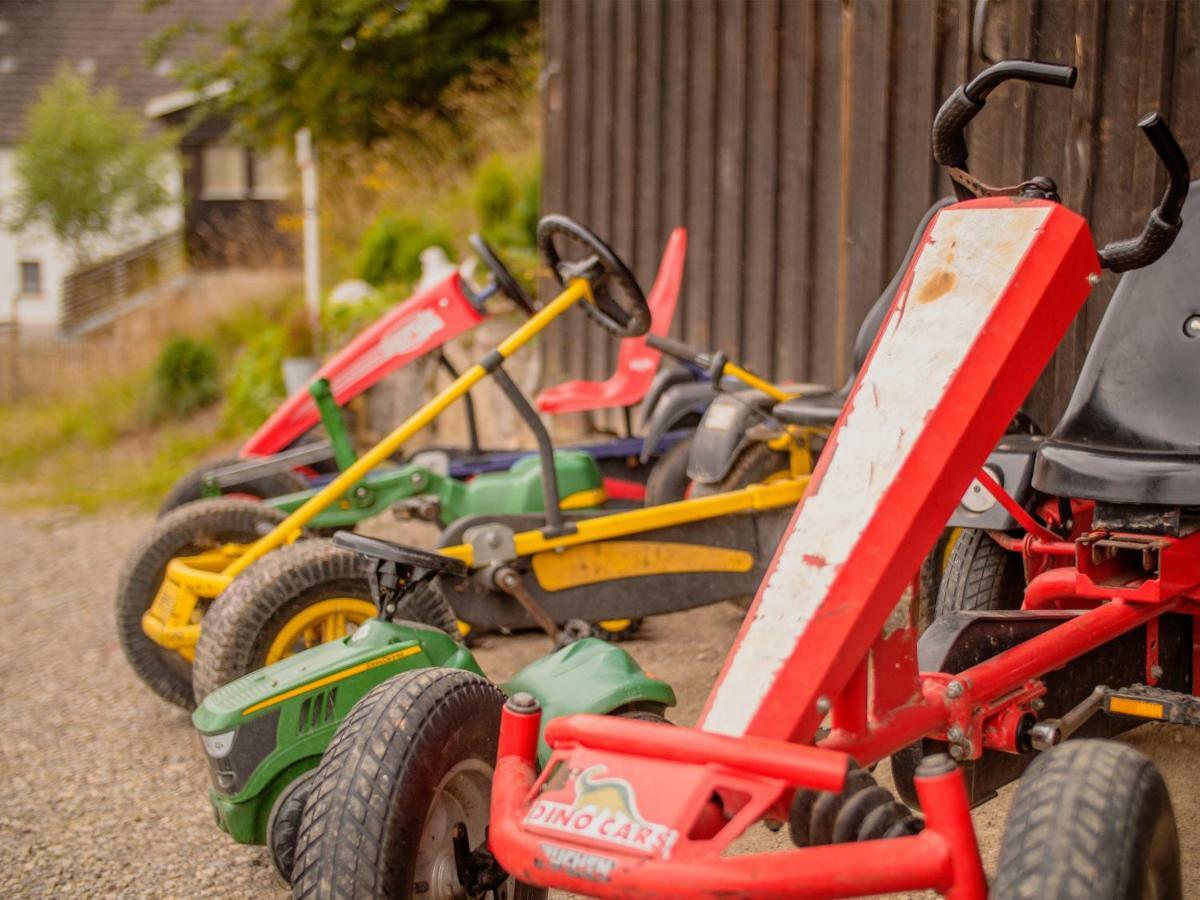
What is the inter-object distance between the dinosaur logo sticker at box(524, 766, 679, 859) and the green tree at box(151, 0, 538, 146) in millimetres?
12212

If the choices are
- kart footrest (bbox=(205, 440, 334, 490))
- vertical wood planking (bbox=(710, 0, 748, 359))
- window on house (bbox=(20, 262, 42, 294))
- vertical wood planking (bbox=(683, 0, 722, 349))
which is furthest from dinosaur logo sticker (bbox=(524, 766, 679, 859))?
window on house (bbox=(20, 262, 42, 294))

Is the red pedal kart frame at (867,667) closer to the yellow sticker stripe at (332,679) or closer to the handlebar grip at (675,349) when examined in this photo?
the yellow sticker stripe at (332,679)

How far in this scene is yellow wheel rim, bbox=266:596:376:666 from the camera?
3719 mm

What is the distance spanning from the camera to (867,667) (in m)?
2.20

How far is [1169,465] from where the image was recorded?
9.09 ft

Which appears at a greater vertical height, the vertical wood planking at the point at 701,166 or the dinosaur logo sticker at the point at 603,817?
the vertical wood planking at the point at 701,166

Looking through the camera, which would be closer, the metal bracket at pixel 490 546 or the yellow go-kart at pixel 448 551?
the yellow go-kart at pixel 448 551

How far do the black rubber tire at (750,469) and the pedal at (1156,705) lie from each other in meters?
2.15

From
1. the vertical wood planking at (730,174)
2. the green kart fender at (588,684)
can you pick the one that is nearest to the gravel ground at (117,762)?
the green kart fender at (588,684)

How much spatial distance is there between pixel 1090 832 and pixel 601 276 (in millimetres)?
2731

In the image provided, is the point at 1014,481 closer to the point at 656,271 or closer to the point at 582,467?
the point at 582,467

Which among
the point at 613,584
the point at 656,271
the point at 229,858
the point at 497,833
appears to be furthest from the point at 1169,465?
the point at 656,271

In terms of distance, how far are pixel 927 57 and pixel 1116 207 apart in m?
1.14

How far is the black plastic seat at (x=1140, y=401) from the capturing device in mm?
2809
